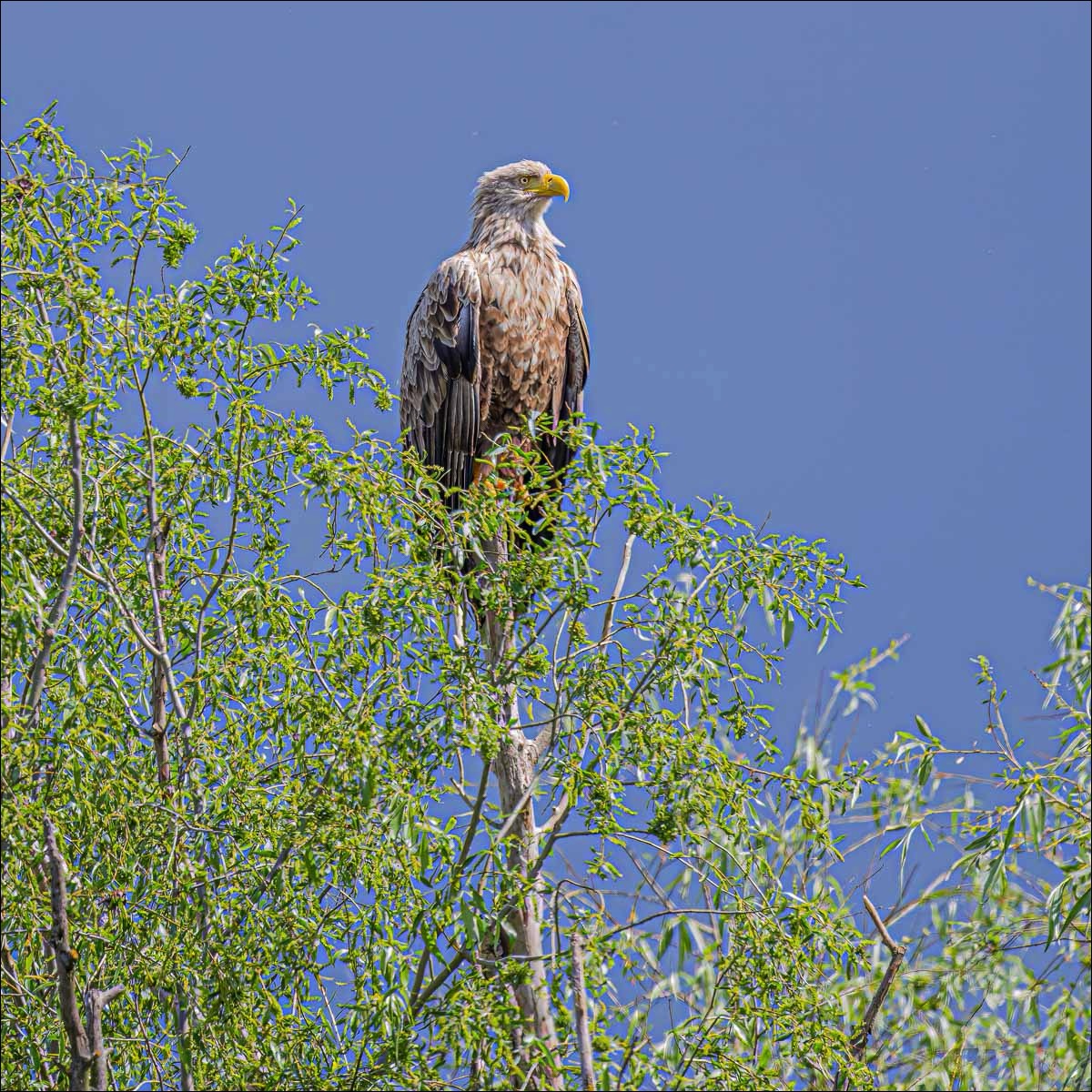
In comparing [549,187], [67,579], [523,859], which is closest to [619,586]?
[523,859]

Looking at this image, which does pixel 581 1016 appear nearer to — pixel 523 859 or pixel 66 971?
pixel 523 859

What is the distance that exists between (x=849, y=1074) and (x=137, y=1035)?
2.06 meters

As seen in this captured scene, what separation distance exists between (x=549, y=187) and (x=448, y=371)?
1.12m

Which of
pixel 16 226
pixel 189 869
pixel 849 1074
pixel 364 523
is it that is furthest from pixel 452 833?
pixel 16 226

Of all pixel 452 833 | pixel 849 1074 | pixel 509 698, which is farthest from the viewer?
pixel 509 698

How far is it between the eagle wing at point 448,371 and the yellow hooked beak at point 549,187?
545 mm

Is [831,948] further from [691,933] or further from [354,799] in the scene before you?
[354,799]

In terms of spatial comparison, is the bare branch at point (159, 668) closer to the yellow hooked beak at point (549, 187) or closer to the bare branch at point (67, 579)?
the bare branch at point (67, 579)

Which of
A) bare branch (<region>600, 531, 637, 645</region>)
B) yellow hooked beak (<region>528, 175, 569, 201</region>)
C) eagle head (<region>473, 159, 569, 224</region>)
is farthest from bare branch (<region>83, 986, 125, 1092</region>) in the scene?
yellow hooked beak (<region>528, 175, 569, 201</region>)

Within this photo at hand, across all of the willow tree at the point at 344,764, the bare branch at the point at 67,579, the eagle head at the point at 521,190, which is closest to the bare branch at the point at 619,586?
the willow tree at the point at 344,764

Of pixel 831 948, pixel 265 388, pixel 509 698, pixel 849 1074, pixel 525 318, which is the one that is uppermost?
pixel 525 318

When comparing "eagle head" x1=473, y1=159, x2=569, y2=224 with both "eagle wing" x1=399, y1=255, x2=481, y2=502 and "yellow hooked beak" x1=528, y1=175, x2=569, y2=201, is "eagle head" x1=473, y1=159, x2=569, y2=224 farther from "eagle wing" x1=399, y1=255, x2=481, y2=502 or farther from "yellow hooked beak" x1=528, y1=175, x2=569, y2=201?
"eagle wing" x1=399, y1=255, x2=481, y2=502

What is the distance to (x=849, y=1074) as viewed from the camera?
15.5 feet

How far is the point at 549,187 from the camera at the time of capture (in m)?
7.95
